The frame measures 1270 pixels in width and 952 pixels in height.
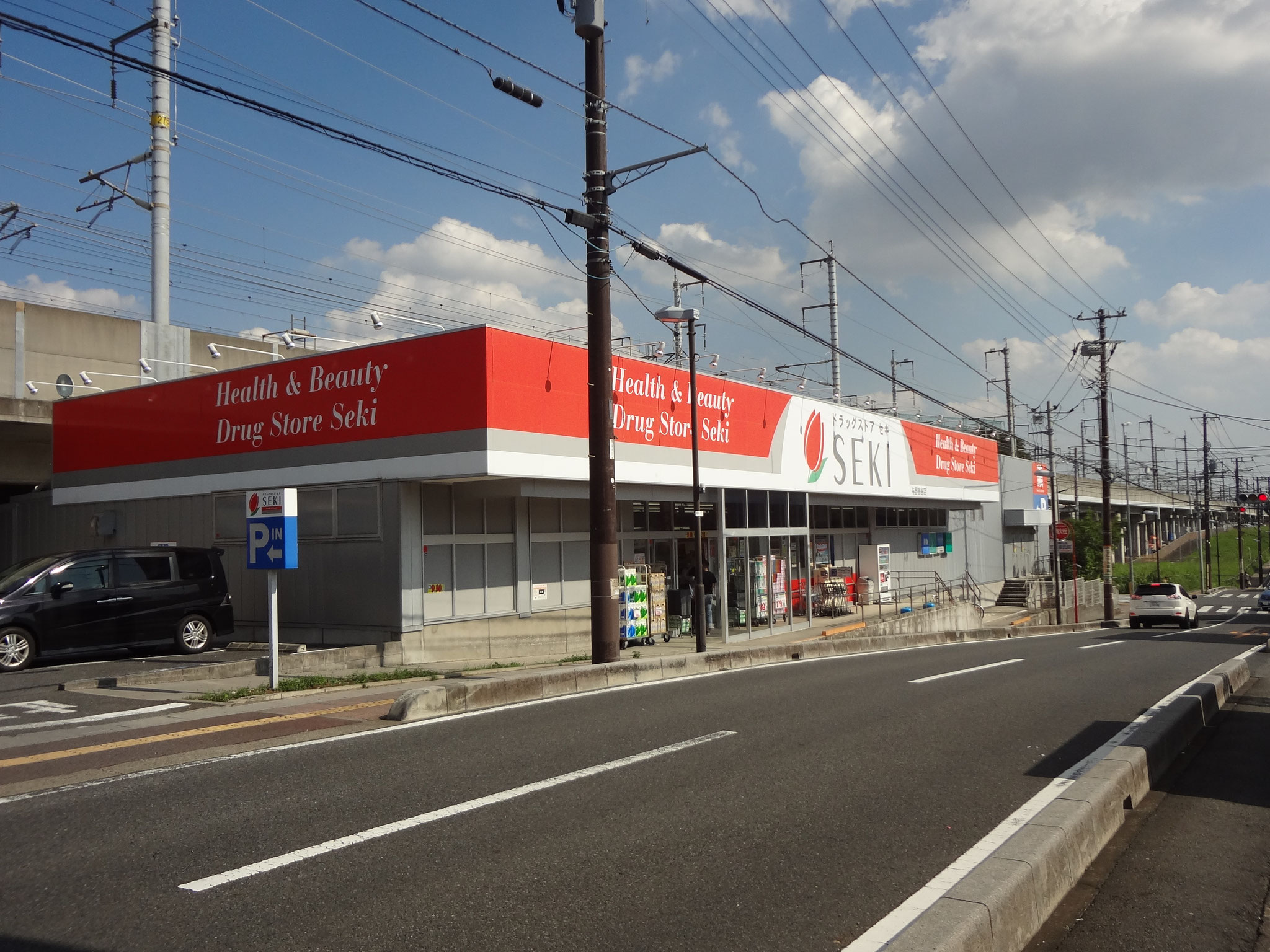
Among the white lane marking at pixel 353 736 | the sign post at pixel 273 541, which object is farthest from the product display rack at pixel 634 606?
the sign post at pixel 273 541

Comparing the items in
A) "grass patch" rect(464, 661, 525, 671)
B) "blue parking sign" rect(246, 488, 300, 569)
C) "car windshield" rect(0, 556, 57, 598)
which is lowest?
"grass patch" rect(464, 661, 525, 671)

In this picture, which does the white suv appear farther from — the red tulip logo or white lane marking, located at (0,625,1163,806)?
white lane marking, located at (0,625,1163,806)

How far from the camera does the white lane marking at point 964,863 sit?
4.42 metres

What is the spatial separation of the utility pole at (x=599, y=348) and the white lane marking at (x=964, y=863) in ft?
26.1

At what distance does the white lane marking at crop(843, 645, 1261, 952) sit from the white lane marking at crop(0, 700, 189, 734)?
9286 millimetres

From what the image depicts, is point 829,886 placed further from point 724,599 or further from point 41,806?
point 724,599

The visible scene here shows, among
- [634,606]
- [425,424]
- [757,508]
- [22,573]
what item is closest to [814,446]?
[757,508]

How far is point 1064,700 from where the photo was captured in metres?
11.9

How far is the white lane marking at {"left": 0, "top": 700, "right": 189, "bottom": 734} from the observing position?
10.2 m

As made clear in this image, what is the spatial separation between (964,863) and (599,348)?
430 inches

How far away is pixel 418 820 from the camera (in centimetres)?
634

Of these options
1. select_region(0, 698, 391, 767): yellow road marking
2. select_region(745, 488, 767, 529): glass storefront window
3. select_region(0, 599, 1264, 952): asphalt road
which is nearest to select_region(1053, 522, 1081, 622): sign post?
select_region(745, 488, 767, 529): glass storefront window

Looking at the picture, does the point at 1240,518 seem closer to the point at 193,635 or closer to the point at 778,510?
the point at 778,510

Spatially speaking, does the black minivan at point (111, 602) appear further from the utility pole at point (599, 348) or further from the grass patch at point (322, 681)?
the utility pole at point (599, 348)
